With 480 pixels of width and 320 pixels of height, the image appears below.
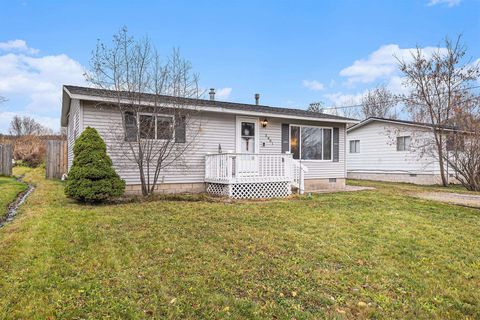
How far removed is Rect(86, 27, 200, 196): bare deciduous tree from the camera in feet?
27.7

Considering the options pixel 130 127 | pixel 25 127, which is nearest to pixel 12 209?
pixel 130 127

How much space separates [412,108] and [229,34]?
10.6 metres

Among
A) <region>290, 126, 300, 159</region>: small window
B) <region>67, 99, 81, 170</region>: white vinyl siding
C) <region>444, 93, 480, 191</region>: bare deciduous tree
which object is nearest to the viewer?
<region>67, 99, 81, 170</region>: white vinyl siding

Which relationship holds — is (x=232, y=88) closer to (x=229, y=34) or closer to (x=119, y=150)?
(x=229, y=34)

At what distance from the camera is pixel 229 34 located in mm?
15477

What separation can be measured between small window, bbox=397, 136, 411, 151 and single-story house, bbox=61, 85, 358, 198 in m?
6.45

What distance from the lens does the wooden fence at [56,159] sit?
1388 cm

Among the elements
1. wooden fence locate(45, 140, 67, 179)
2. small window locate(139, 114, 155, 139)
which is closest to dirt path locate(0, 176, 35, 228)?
small window locate(139, 114, 155, 139)

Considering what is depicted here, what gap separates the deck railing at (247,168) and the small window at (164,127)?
159 cm

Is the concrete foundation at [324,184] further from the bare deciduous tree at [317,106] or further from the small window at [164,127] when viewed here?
the bare deciduous tree at [317,106]

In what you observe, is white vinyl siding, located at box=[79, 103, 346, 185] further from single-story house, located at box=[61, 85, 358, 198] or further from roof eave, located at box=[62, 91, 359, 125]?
roof eave, located at box=[62, 91, 359, 125]

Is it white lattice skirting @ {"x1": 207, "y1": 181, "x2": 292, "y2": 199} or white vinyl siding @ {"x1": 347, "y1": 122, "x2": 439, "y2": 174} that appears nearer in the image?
white lattice skirting @ {"x1": 207, "y1": 181, "x2": 292, "y2": 199}

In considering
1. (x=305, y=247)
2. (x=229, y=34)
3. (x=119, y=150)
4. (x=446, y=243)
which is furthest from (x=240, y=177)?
(x=229, y=34)

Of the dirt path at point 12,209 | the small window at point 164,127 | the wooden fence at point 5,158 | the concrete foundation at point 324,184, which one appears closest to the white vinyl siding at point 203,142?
the concrete foundation at point 324,184
